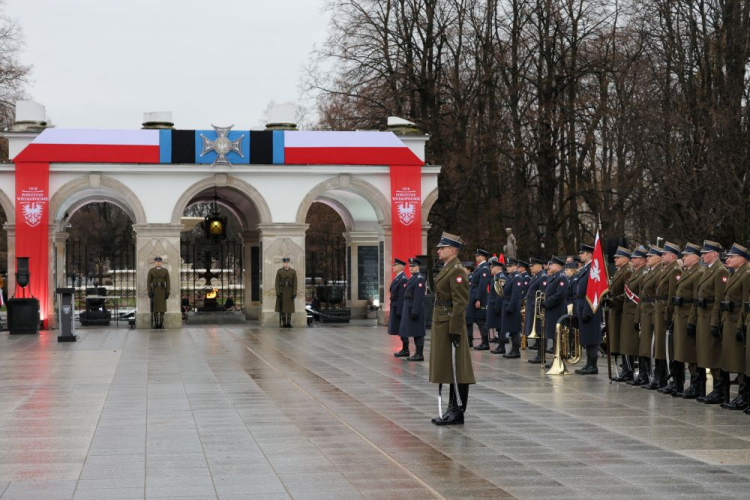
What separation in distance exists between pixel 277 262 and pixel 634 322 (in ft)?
52.2

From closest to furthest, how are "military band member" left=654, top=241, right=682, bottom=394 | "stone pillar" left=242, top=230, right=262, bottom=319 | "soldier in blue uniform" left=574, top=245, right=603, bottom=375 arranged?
"military band member" left=654, top=241, right=682, bottom=394
"soldier in blue uniform" left=574, top=245, right=603, bottom=375
"stone pillar" left=242, top=230, right=262, bottom=319

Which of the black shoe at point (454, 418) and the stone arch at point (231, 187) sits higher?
the stone arch at point (231, 187)

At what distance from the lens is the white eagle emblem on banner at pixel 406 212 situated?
30.8 m

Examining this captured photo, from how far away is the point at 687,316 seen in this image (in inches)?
553

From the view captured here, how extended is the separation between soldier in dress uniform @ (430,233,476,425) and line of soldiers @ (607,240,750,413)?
3128 mm

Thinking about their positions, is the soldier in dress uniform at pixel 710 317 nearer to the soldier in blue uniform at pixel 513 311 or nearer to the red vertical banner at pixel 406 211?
the soldier in blue uniform at pixel 513 311

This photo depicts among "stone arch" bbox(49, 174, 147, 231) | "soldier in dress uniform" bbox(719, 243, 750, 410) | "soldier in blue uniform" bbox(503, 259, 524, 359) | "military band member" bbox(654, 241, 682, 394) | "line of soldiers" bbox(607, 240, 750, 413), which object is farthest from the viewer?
"stone arch" bbox(49, 174, 147, 231)

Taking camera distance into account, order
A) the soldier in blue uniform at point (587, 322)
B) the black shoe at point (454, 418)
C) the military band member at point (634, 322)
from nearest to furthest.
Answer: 1. the black shoe at point (454, 418)
2. the military band member at point (634, 322)
3. the soldier in blue uniform at point (587, 322)

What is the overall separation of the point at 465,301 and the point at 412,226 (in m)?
19.2

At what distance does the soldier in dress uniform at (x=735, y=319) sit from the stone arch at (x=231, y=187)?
1847cm

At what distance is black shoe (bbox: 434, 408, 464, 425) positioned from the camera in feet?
37.9

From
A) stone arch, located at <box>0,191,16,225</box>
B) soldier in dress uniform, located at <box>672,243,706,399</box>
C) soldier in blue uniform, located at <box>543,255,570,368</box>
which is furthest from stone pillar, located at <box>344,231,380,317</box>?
soldier in dress uniform, located at <box>672,243,706,399</box>

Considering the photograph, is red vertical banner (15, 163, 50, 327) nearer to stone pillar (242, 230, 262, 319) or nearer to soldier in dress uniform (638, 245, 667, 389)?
stone pillar (242, 230, 262, 319)

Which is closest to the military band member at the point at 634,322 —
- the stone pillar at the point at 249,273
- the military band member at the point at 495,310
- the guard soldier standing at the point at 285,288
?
the military band member at the point at 495,310
